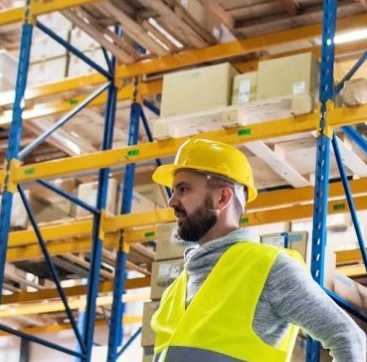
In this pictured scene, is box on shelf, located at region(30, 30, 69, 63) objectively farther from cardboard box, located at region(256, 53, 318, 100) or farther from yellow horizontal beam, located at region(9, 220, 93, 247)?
cardboard box, located at region(256, 53, 318, 100)

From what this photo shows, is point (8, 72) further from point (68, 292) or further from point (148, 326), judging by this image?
point (148, 326)

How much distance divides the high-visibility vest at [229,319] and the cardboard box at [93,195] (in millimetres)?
7389

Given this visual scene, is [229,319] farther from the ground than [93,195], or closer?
closer

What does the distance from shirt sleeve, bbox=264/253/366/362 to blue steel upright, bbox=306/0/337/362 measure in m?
2.97

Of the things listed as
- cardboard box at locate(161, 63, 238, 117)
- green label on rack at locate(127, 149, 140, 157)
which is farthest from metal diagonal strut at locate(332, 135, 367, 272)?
green label on rack at locate(127, 149, 140, 157)

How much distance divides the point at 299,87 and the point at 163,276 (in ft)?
6.23

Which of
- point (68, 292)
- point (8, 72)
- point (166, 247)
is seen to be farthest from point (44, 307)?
point (166, 247)

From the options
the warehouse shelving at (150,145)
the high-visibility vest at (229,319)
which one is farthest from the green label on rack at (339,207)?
the high-visibility vest at (229,319)

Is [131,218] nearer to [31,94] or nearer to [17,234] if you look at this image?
[17,234]

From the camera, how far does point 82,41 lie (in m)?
11.8

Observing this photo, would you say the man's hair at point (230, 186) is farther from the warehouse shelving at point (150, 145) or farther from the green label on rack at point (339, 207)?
the green label on rack at point (339, 207)

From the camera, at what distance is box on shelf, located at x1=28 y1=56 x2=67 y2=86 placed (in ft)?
39.5

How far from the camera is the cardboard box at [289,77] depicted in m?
8.16

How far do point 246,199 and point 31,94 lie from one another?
24.8 ft
